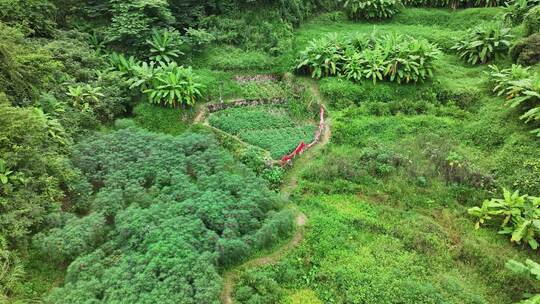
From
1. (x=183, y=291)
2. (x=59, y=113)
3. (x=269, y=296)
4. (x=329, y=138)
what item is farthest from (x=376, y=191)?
(x=59, y=113)

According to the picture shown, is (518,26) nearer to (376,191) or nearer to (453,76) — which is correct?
(453,76)

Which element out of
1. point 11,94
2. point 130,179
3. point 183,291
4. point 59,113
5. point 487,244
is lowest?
point 487,244

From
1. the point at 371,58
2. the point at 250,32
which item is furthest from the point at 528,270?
the point at 250,32

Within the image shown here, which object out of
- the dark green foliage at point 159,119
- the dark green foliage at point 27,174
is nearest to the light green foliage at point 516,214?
the dark green foliage at point 159,119

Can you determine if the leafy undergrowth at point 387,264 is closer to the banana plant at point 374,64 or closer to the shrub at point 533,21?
the banana plant at point 374,64

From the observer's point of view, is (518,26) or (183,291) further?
(518,26)

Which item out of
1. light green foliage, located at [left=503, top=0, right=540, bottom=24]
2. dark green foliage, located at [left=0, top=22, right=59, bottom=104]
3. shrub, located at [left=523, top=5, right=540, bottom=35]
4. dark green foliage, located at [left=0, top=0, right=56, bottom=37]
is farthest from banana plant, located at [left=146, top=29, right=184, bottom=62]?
light green foliage, located at [left=503, top=0, right=540, bottom=24]

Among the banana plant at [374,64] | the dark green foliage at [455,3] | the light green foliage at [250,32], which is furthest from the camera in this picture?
the dark green foliage at [455,3]
